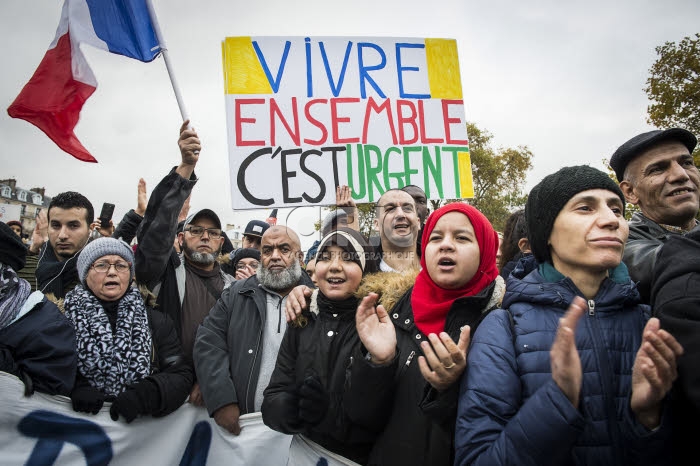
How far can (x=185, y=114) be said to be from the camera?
3.12 meters

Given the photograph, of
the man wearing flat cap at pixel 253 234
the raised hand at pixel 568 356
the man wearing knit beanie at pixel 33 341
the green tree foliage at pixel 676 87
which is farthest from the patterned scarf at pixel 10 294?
the green tree foliage at pixel 676 87

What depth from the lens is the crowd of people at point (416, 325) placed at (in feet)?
4.08

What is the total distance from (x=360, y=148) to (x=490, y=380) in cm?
262

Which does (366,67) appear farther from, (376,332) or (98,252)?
(376,332)

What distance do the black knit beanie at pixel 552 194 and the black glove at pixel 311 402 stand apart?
1.13m

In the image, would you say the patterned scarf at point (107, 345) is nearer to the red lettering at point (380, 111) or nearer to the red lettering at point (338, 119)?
the red lettering at point (338, 119)

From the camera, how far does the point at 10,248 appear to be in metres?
2.47

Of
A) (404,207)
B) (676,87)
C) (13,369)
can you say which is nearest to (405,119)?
(404,207)

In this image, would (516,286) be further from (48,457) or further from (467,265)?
(48,457)

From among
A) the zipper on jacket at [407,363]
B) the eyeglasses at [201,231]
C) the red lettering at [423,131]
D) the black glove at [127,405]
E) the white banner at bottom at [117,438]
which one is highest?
the red lettering at [423,131]

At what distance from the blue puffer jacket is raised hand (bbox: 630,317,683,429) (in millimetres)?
99

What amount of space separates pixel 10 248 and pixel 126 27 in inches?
73.8

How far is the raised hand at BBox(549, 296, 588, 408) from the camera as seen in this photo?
1.13m

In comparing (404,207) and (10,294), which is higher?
(404,207)
